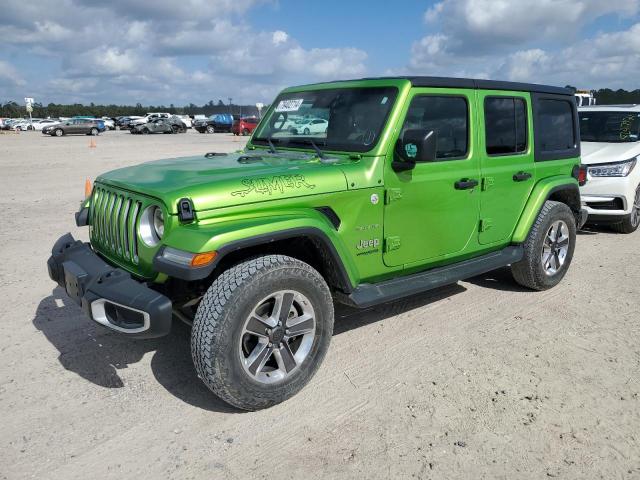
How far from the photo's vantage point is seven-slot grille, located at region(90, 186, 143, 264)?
10.5 ft

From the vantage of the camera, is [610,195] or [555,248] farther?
[610,195]

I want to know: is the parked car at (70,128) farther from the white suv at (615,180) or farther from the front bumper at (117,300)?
the front bumper at (117,300)

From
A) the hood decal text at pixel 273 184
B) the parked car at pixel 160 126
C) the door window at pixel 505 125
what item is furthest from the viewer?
the parked car at pixel 160 126

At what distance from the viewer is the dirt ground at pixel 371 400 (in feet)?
8.85

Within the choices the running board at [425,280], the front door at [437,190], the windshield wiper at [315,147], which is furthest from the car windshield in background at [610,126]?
the windshield wiper at [315,147]

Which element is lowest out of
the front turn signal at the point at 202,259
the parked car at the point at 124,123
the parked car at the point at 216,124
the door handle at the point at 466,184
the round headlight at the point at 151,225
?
the front turn signal at the point at 202,259

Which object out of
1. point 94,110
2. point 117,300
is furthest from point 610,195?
point 94,110

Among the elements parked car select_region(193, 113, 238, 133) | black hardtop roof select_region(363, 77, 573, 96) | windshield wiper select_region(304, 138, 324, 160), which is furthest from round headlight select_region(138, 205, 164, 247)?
parked car select_region(193, 113, 238, 133)

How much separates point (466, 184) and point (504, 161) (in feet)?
2.13

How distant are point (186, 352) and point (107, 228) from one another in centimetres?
110

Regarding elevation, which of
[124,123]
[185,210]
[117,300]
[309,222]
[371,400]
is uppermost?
[124,123]

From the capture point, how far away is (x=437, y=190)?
3912 mm

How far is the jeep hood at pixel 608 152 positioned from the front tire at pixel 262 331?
601 centimetres

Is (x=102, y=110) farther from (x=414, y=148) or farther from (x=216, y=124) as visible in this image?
(x=414, y=148)
